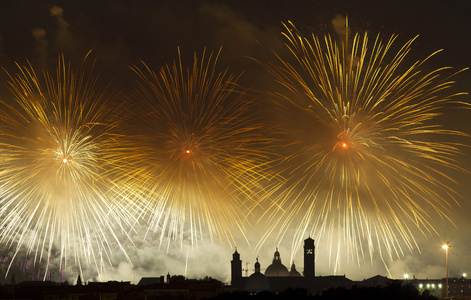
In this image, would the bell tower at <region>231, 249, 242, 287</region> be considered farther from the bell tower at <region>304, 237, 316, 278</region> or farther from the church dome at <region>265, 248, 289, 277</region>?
the bell tower at <region>304, 237, 316, 278</region>

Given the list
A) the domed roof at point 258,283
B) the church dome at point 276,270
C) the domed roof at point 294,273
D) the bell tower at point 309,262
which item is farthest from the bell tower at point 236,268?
the domed roof at point 258,283

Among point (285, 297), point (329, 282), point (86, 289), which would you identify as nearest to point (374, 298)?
point (285, 297)

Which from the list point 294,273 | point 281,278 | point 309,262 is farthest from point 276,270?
point 309,262

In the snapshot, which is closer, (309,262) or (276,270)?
(309,262)

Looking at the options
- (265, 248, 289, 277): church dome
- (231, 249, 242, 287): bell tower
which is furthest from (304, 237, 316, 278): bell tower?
(231, 249, 242, 287): bell tower

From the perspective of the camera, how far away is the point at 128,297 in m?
92.2

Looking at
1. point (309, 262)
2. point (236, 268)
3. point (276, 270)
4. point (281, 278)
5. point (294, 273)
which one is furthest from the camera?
point (294, 273)

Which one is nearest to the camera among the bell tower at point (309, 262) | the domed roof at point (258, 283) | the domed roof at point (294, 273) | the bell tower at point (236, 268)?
the domed roof at point (258, 283)

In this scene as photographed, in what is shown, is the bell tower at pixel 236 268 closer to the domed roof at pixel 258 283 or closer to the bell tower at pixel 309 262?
the bell tower at pixel 309 262

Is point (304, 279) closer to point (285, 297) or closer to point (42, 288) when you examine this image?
point (42, 288)

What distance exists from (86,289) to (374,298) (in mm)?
51884

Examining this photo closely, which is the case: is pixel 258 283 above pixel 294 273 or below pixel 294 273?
below

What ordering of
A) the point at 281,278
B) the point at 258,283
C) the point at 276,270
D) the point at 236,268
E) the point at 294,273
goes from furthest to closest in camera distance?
the point at 294,273, the point at 236,268, the point at 276,270, the point at 281,278, the point at 258,283

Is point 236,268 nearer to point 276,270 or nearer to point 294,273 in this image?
point 276,270
